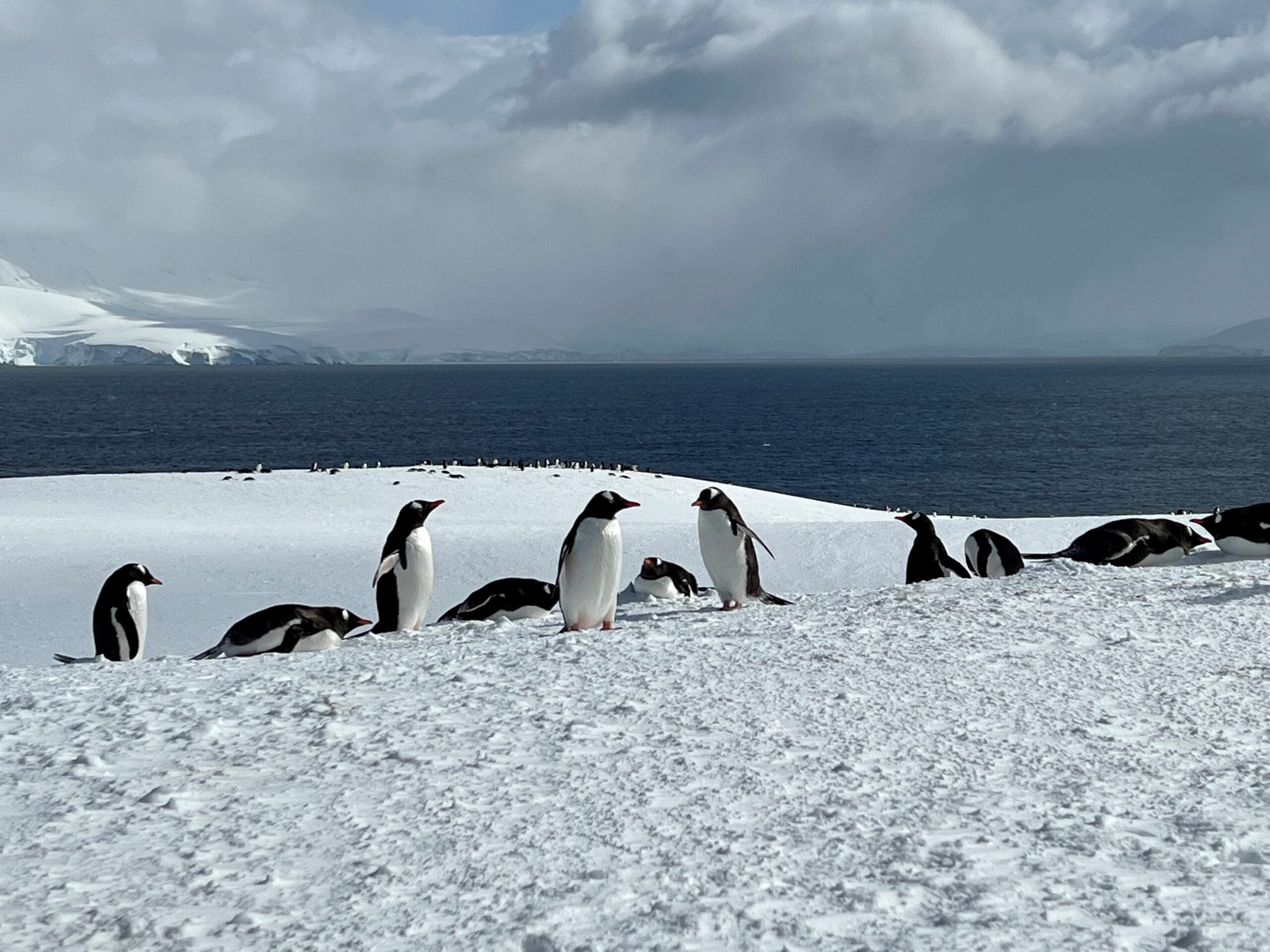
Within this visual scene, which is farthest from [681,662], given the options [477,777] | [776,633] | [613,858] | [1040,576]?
[1040,576]

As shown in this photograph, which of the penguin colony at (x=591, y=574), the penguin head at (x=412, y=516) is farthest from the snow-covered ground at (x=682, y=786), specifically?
the penguin head at (x=412, y=516)

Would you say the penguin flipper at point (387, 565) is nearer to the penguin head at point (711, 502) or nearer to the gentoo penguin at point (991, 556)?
the penguin head at point (711, 502)

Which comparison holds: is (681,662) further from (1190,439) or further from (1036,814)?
(1190,439)

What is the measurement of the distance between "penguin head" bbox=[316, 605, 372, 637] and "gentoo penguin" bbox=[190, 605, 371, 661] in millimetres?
64

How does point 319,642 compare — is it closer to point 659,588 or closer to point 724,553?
point 724,553

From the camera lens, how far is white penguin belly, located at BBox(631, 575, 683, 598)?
34.1ft

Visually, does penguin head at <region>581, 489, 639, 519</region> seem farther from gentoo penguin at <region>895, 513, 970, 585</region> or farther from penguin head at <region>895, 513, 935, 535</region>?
penguin head at <region>895, 513, 935, 535</region>

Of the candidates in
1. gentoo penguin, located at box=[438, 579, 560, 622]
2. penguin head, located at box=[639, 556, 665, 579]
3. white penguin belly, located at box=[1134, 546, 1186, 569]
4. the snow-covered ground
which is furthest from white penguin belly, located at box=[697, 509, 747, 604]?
white penguin belly, located at box=[1134, 546, 1186, 569]

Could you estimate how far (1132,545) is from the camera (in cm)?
1051

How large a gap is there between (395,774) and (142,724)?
132 cm

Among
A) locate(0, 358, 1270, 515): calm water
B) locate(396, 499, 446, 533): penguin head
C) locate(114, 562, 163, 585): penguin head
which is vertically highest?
locate(396, 499, 446, 533): penguin head

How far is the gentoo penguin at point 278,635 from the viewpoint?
7.77 metres

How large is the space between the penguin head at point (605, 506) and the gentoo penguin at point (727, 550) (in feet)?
2.50

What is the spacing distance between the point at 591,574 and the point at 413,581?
1631 mm
